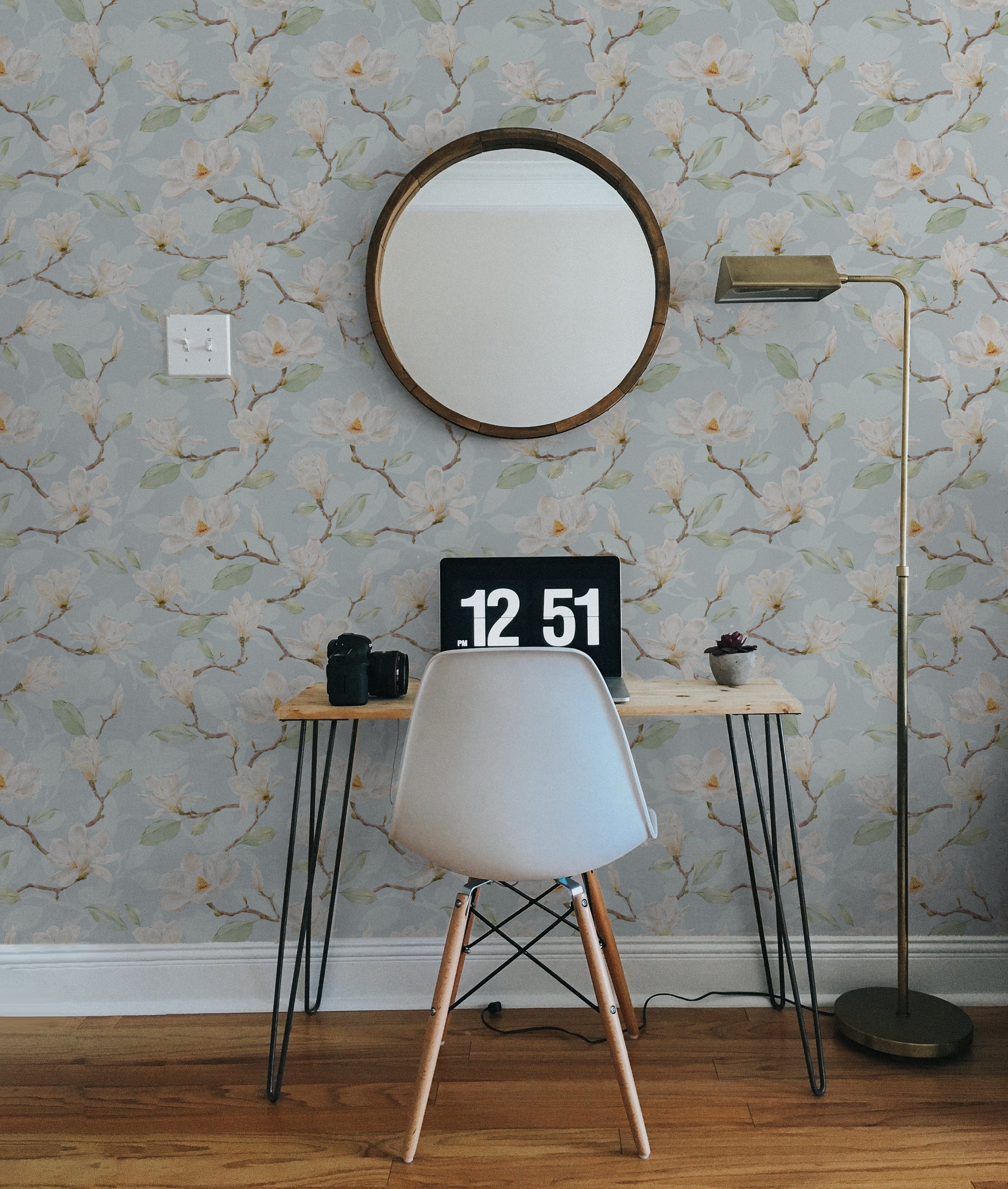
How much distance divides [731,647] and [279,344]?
113 centimetres

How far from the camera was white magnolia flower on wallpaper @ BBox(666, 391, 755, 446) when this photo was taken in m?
1.90

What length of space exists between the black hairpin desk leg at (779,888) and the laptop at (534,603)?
0.33 metres

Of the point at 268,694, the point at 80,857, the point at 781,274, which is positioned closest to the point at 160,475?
the point at 268,694

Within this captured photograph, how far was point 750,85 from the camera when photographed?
1856 millimetres

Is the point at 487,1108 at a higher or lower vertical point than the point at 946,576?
lower

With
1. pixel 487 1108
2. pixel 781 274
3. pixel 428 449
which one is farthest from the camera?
pixel 428 449

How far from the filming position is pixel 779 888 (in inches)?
68.1

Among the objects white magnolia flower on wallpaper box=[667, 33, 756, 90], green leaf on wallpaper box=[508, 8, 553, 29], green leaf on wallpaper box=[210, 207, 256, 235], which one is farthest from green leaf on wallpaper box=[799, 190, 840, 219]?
green leaf on wallpaper box=[210, 207, 256, 235]

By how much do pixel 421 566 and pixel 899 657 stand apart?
988 millimetres

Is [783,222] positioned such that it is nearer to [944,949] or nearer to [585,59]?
[585,59]

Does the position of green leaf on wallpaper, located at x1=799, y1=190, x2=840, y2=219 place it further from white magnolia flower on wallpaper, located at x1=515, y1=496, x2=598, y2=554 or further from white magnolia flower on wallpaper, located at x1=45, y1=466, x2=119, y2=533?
white magnolia flower on wallpaper, located at x1=45, y1=466, x2=119, y2=533

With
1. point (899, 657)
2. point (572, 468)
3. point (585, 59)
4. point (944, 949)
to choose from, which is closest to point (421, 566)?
point (572, 468)

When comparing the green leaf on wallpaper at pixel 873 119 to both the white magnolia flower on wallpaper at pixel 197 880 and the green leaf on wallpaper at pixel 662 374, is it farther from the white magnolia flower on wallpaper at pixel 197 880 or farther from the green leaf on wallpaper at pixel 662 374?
the white magnolia flower on wallpaper at pixel 197 880

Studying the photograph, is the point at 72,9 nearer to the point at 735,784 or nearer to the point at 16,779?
the point at 16,779
